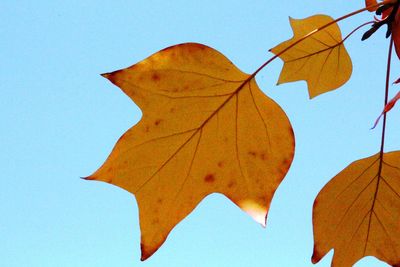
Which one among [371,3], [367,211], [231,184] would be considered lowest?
[367,211]

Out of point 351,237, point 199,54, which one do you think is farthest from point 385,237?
point 199,54

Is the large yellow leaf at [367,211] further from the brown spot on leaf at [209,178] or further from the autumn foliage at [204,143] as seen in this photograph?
the brown spot on leaf at [209,178]

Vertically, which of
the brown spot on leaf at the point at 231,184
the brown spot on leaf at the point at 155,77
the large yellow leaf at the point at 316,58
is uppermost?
the brown spot on leaf at the point at 155,77

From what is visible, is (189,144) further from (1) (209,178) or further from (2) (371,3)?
(2) (371,3)

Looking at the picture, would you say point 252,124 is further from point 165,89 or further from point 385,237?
point 385,237

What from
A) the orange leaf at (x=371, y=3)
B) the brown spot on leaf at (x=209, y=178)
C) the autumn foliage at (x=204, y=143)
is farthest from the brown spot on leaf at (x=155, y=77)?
the orange leaf at (x=371, y=3)

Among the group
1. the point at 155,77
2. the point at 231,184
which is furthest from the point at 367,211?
the point at 155,77

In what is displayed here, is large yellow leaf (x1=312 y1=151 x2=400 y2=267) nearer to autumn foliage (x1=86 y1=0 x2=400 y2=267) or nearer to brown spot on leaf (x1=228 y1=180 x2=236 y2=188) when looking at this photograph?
autumn foliage (x1=86 y1=0 x2=400 y2=267)
